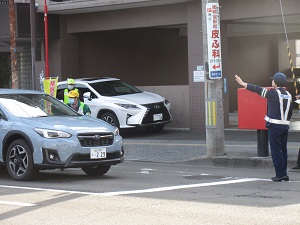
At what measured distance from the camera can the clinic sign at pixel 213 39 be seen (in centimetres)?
1447

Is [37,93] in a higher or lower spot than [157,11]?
lower

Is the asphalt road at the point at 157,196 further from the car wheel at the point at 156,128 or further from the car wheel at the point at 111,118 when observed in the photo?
the car wheel at the point at 156,128

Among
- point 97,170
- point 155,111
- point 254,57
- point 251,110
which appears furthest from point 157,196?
point 254,57

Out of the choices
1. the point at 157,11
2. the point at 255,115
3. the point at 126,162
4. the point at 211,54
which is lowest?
the point at 126,162

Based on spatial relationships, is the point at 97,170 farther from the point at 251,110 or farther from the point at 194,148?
the point at 194,148

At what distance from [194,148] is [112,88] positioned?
17.6 ft

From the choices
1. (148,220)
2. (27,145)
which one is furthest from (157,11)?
(148,220)

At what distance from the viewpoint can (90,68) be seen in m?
26.0

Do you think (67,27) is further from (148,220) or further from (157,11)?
(148,220)

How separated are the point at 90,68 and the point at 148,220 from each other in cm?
1817

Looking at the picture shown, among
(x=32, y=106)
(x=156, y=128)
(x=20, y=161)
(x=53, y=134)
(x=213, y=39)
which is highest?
(x=213, y=39)

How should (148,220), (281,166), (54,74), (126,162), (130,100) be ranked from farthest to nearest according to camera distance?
(54,74)
(130,100)
(126,162)
(281,166)
(148,220)

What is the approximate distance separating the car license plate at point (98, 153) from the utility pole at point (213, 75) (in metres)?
3.53

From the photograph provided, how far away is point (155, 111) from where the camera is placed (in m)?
20.6
